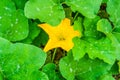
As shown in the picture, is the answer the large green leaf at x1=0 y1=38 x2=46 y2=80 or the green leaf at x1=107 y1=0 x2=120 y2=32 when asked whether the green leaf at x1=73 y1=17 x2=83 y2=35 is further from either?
the large green leaf at x1=0 y1=38 x2=46 y2=80

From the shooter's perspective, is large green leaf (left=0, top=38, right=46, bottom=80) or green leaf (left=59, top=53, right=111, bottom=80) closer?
large green leaf (left=0, top=38, right=46, bottom=80)

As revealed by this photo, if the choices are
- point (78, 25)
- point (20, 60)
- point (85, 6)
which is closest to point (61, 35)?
point (78, 25)

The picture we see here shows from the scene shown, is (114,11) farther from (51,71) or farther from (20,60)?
(20,60)

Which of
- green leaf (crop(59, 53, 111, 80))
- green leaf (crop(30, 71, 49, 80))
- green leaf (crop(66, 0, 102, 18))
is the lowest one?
green leaf (crop(59, 53, 111, 80))

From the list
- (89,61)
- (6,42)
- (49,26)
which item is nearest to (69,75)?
(89,61)

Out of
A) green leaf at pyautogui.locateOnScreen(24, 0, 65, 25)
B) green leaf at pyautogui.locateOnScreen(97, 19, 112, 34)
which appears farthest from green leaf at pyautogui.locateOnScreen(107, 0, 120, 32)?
green leaf at pyautogui.locateOnScreen(24, 0, 65, 25)

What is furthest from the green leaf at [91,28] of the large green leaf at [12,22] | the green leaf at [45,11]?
the large green leaf at [12,22]
